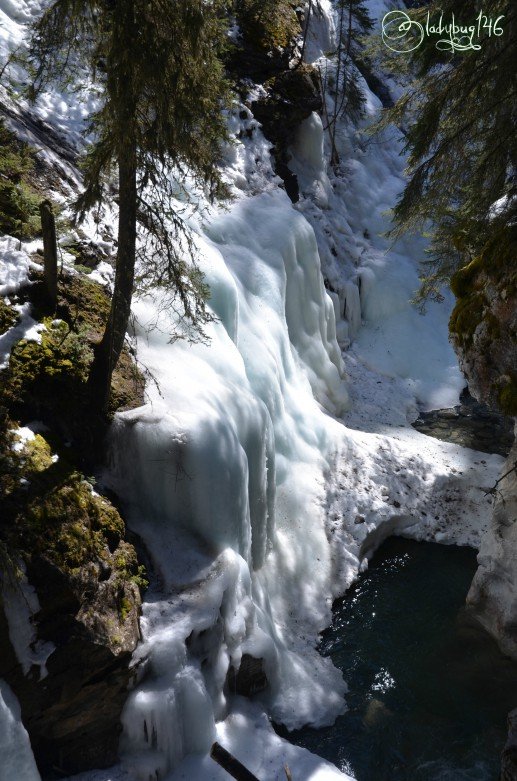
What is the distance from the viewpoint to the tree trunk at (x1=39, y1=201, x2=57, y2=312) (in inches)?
217

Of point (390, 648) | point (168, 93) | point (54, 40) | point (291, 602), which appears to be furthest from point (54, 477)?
point (390, 648)

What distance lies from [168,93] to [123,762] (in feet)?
17.4

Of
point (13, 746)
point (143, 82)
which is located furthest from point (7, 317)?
point (13, 746)

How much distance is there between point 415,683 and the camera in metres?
7.20

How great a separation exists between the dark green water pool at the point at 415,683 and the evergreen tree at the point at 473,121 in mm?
4834

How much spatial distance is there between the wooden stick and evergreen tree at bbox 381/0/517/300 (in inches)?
219

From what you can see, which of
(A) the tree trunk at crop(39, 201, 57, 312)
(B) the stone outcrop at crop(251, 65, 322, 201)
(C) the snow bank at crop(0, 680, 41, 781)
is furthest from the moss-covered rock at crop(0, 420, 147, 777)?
(B) the stone outcrop at crop(251, 65, 322, 201)

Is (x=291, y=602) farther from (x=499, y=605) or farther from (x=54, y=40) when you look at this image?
(x=54, y=40)

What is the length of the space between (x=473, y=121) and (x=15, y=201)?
4.94 m

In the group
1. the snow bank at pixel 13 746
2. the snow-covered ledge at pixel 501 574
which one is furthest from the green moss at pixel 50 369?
the snow-covered ledge at pixel 501 574

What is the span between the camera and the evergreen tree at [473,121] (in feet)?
19.8

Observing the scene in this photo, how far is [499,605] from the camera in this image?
7.35m

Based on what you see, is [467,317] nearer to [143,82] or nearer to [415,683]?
[415,683]

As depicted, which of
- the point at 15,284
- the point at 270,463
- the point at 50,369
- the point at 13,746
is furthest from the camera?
the point at 270,463
